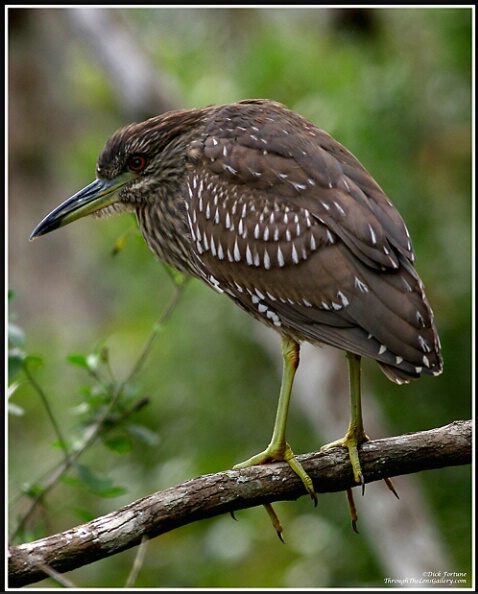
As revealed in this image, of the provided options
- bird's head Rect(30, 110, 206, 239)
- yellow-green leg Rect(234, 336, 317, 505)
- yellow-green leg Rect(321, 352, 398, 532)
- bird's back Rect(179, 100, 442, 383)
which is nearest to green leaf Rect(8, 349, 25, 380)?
bird's head Rect(30, 110, 206, 239)

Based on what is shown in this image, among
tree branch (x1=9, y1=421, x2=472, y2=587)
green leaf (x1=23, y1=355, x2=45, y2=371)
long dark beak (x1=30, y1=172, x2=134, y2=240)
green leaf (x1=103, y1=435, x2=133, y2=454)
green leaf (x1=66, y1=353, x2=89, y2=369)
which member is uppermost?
long dark beak (x1=30, y1=172, x2=134, y2=240)

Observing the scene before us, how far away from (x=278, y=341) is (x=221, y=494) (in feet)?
10.4

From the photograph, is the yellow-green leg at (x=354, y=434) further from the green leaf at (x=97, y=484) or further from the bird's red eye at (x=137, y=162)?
the bird's red eye at (x=137, y=162)

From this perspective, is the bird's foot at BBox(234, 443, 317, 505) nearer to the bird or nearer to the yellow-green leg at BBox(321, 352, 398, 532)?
the bird

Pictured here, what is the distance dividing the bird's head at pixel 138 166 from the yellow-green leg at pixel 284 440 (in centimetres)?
89

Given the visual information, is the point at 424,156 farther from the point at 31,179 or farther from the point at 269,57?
the point at 31,179

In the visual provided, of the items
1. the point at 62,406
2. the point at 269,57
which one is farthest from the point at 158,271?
the point at 269,57

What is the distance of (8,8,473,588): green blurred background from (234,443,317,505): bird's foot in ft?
6.80

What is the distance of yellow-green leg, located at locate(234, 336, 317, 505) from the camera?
3.05 m

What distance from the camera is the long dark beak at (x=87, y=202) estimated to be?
12.1 feet

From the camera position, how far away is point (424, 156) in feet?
19.6

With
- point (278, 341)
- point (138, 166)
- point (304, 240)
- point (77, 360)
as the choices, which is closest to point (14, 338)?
Answer: point (77, 360)

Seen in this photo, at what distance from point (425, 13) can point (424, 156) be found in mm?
1144

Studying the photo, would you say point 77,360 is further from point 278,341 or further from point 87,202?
point 278,341
